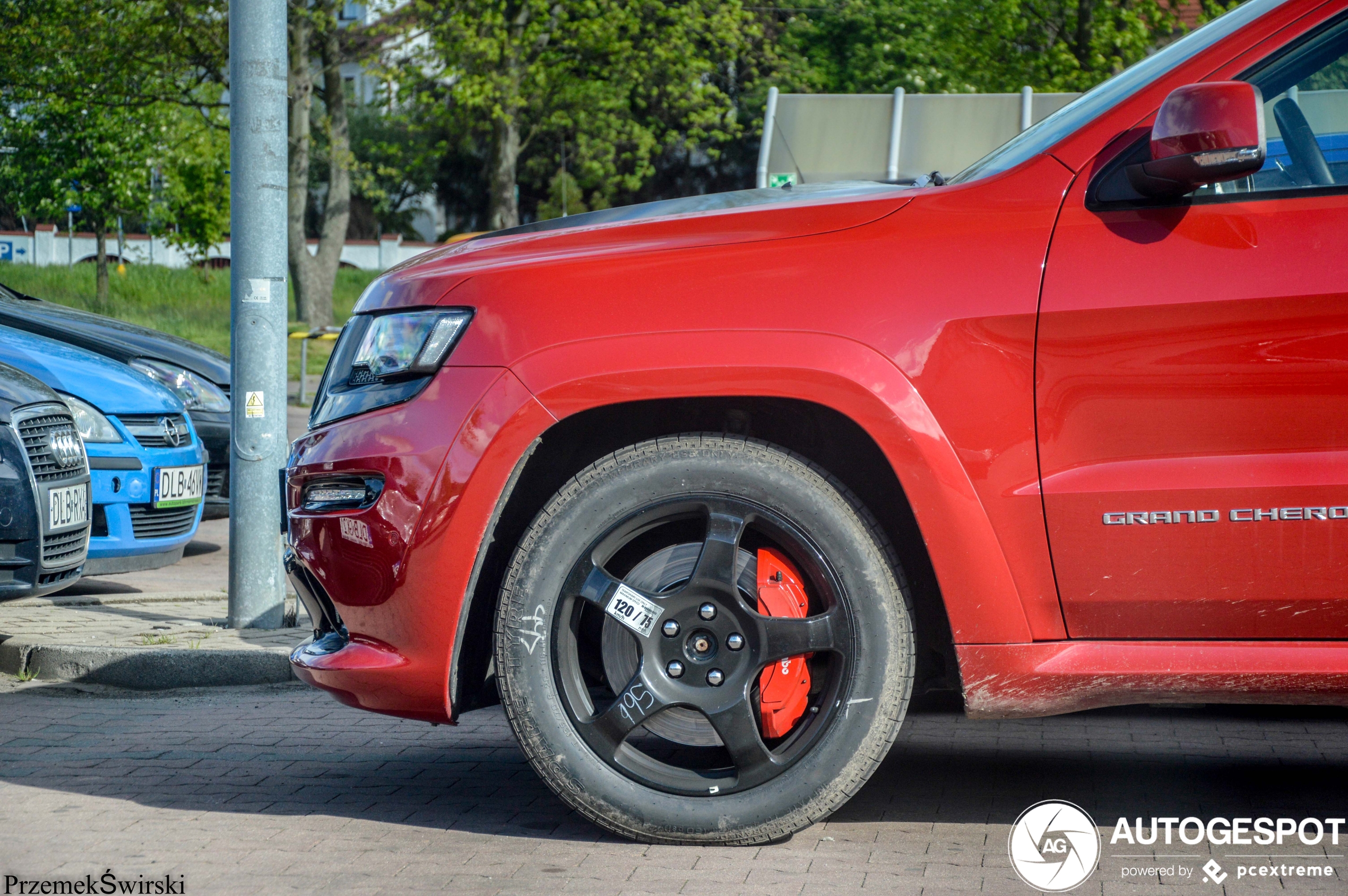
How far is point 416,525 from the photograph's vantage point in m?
3.13

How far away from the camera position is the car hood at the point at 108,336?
25.4 ft

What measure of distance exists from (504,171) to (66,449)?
2543cm

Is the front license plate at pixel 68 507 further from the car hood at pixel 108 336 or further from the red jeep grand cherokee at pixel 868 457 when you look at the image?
the car hood at pixel 108 336

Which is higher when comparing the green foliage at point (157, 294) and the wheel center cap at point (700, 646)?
the wheel center cap at point (700, 646)

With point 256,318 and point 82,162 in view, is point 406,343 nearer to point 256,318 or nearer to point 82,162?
point 256,318

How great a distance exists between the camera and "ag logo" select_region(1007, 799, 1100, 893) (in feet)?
10.0

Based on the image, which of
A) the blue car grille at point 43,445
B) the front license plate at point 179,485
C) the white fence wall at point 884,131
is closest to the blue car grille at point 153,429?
the front license plate at point 179,485

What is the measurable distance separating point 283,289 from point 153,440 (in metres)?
1.43

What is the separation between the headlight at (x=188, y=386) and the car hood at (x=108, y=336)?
6cm

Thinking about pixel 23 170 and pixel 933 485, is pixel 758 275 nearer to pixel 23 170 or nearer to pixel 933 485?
pixel 933 485

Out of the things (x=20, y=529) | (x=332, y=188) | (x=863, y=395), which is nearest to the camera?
(x=863, y=395)

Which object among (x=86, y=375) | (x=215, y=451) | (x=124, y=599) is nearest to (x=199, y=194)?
(x=215, y=451)

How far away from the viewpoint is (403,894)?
2957 millimetres

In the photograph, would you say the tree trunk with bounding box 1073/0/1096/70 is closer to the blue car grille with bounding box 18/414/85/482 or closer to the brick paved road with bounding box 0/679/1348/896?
the brick paved road with bounding box 0/679/1348/896
